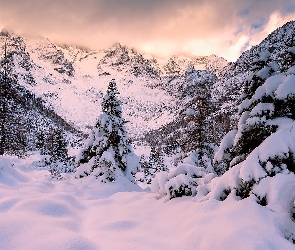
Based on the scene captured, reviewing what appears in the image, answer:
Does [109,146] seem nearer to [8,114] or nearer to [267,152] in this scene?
[8,114]

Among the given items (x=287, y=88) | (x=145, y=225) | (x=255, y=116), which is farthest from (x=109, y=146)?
(x=287, y=88)

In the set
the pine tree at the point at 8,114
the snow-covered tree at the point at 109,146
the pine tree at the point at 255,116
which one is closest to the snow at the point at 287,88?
the pine tree at the point at 255,116

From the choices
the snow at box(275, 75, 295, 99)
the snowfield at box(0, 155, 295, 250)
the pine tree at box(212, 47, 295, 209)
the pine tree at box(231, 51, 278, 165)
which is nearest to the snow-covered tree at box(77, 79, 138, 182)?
the snowfield at box(0, 155, 295, 250)

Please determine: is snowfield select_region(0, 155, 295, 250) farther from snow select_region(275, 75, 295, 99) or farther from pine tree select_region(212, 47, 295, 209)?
snow select_region(275, 75, 295, 99)

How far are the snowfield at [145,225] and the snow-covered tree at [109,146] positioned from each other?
666cm

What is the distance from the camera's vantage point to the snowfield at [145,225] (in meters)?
4.86

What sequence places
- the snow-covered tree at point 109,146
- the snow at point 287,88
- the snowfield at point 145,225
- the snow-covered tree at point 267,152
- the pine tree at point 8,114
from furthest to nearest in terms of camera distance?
the pine tree at point 8,114 → the snow-covered tree at point 109,146 → the snow at point 287,88 → the snow-covered tree at point 267,152 → the snowfield at point 145,225

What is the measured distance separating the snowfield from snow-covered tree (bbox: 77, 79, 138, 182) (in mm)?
6663

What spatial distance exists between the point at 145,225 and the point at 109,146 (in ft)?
32.4

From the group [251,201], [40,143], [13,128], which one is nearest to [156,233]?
[251,201]

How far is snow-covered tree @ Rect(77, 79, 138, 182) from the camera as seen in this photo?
15.7 meters

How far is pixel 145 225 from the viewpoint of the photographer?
6762 millimetres

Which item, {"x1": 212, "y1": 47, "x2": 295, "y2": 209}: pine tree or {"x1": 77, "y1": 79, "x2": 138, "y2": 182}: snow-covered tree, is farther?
{"x1": 77, "y1": 79, "x2": 138, "y2": 182}: snow-covered tree

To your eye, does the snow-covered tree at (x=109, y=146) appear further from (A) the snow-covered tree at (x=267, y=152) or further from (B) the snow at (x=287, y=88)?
(B) the snow at (x=287, y=88)
